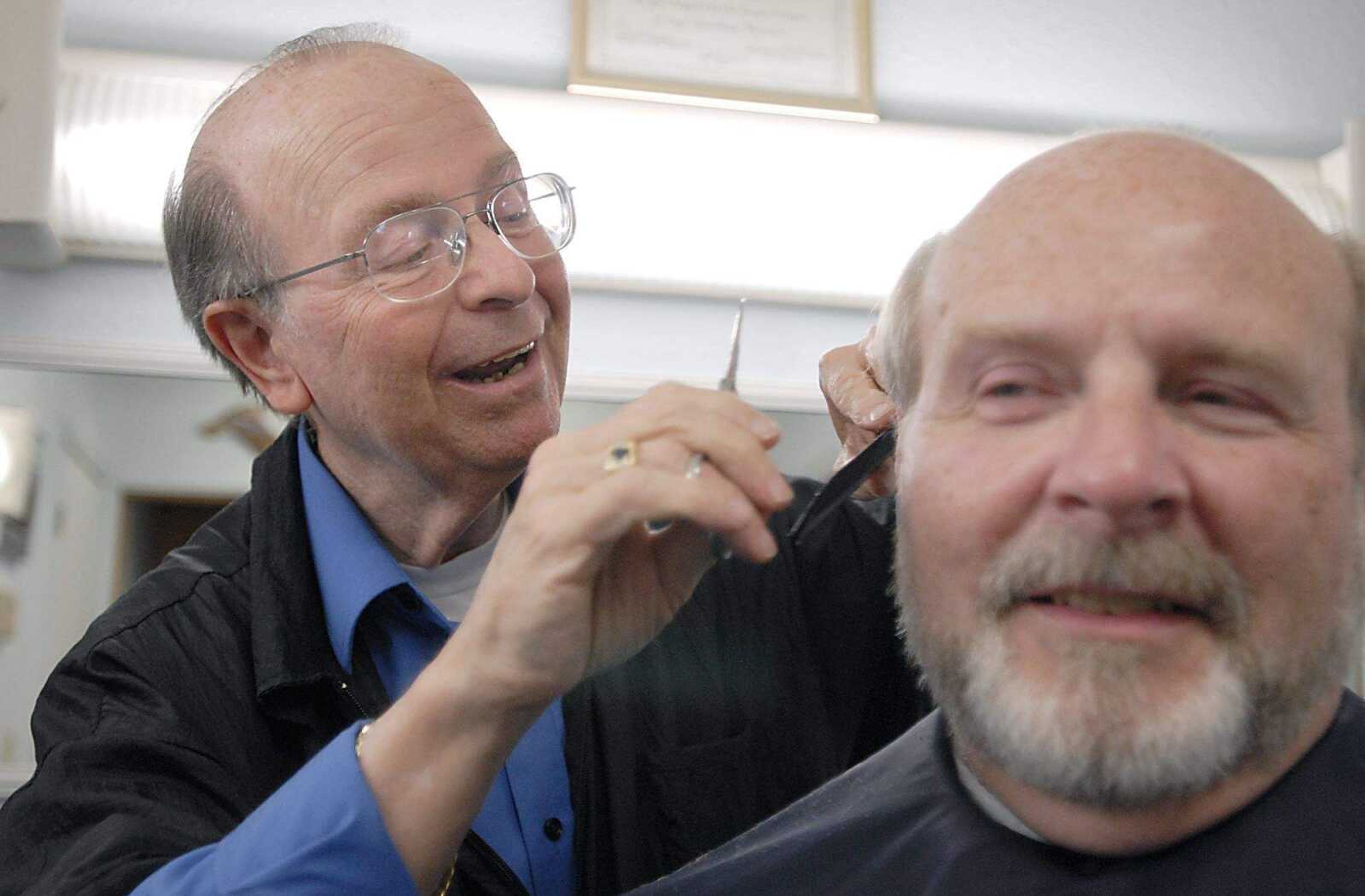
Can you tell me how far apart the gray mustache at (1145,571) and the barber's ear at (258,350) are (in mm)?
880

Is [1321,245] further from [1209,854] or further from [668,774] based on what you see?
[668,774]

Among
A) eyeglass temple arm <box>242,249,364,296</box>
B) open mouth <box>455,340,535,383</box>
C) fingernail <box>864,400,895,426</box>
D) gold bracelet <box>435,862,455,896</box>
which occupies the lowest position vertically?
gold bracelet <box>435,862,455,896</box>

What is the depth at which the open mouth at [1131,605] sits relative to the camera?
91 centimetres

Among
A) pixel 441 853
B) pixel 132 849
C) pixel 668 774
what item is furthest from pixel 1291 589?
pixel 132 849

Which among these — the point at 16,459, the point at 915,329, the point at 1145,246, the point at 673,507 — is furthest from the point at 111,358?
the point at 1145,246

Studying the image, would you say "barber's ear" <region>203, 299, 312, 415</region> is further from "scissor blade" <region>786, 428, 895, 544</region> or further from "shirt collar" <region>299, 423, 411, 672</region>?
"scissor blade" <region>786, 428, 895, 544</region>

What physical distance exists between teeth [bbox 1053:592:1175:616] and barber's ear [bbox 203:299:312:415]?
898 mm

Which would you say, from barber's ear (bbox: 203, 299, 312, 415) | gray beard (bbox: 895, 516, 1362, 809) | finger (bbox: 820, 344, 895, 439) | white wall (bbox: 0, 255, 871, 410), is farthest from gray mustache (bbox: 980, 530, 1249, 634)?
white wall (bbox: 0, 255, 871, 410)

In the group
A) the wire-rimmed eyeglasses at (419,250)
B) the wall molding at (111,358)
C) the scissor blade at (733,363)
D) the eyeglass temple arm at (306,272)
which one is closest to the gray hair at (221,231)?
the eyeglass temple arm at (306,272)

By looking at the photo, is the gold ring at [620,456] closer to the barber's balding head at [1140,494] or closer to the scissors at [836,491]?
the scissors at [836,491]

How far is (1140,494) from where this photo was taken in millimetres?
884

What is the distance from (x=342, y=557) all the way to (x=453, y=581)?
14 centimetres

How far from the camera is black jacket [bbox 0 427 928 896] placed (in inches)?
46.5

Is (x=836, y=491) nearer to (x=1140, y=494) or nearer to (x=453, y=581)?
(x=1140, y=494)
